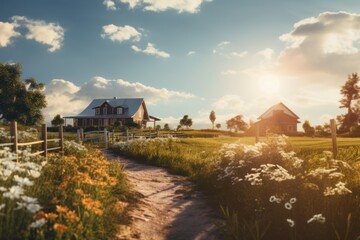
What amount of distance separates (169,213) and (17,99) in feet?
182

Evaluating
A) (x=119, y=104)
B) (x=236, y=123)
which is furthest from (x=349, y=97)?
(x=119, y=104)

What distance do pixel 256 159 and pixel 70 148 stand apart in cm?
903

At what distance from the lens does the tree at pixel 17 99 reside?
56625mm

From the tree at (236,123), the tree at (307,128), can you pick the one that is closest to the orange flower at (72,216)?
the tree at (307,128)

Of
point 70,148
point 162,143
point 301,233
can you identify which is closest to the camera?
point 301,233

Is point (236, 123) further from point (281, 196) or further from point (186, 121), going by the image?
point (281, 196)

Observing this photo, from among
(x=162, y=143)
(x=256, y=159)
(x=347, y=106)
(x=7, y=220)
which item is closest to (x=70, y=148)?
(x=162, y=143)

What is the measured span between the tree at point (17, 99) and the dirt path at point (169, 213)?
49.5 metres

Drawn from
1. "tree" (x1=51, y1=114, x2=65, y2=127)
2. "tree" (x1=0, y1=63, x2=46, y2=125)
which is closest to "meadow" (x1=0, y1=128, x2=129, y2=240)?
"tree" (x1=0, y1=63, x2=46, y2=125)

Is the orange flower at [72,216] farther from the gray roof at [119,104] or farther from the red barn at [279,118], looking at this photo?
the gray roof at [119,104]

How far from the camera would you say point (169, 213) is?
9.10 meters

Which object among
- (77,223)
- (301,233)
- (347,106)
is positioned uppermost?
(347,106)

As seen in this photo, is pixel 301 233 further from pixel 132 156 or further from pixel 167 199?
pixel 132 156

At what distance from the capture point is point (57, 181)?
805 cm
